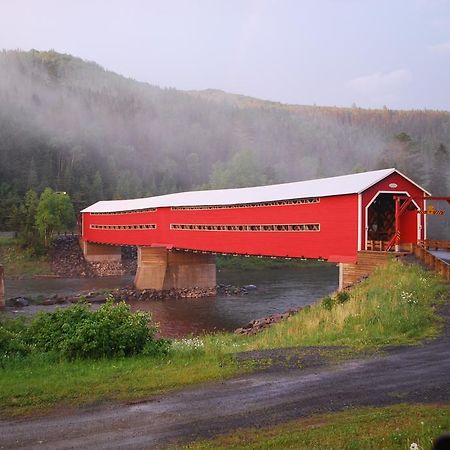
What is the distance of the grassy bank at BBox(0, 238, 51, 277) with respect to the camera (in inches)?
2185

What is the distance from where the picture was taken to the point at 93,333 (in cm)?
1059

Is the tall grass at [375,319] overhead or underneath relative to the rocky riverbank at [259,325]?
overhead

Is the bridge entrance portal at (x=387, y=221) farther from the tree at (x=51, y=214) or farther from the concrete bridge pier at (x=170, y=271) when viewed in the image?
the tree at (x=51, y=214)

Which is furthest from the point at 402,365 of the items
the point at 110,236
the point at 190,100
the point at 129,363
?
the point at 190,100

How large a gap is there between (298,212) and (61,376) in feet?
62.0

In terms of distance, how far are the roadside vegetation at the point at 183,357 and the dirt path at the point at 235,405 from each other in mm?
644

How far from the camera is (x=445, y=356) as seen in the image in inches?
407

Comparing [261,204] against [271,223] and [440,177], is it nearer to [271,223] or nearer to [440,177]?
[271,223]

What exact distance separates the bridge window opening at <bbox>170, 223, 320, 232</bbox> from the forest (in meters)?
40.5

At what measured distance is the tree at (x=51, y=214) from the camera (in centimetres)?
6047

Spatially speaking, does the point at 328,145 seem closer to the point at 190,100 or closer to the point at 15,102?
the point at 190,100

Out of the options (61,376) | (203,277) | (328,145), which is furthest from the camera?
(328,145)

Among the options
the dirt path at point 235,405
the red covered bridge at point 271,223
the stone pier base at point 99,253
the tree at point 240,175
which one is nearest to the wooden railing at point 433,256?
the red covered bridge at point 271,223

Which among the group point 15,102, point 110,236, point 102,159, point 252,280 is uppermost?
point 15,102
